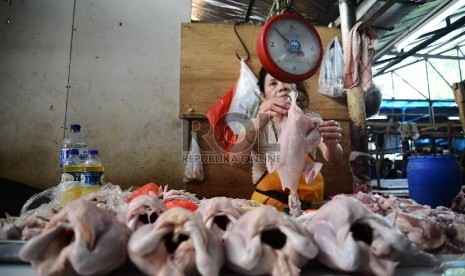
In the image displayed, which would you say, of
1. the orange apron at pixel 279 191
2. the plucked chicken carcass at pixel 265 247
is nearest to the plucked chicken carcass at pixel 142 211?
the plucked chicken carcass at pixel 265 247

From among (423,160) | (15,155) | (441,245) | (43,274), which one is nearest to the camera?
(43,274)

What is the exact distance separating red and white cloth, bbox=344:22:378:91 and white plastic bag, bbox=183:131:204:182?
183 cm

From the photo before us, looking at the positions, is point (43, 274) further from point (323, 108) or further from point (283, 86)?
point (323, 108)

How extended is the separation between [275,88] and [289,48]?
23.0 inches

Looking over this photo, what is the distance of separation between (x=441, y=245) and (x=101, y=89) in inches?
146

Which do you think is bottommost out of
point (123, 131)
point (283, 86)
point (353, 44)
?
point (123, 131)

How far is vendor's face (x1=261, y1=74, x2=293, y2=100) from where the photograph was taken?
285 centimetres

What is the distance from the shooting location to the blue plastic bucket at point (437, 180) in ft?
10.3

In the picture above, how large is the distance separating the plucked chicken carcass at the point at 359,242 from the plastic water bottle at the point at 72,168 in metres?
2.18

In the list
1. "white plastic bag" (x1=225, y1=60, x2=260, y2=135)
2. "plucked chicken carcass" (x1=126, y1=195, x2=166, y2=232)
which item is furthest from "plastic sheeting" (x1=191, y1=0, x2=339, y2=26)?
"plucked chicken carcass" (x1=126, y1=195, x2=166, y2=232)

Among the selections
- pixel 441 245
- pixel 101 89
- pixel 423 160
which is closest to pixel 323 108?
pixel 423 160

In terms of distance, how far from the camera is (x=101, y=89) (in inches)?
153

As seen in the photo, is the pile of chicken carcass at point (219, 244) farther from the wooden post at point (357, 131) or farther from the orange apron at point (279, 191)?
the wooden post at point (357, 131)

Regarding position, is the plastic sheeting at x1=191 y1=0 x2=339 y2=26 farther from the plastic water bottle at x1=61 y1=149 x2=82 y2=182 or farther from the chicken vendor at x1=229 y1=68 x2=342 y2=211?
the plastic water bottle at x1=61 y1=149 x2=82 y2=182
